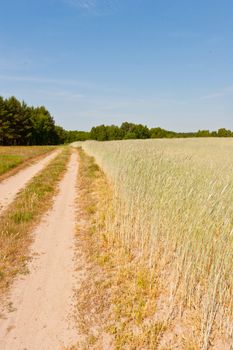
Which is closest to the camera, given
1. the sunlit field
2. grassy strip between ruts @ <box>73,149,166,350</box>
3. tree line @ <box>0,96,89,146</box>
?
the sunlit field

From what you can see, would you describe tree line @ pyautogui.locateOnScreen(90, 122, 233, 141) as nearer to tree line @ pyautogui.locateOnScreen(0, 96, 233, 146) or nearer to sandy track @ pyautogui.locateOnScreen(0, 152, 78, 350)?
tree line @ pyautogui.locateOnScreen(0, 96, 233, 146)

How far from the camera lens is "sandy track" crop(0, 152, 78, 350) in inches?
122

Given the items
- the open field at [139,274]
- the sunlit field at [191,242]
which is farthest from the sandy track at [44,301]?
the sunlit field at [191,242]

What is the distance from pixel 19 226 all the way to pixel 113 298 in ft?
11.8

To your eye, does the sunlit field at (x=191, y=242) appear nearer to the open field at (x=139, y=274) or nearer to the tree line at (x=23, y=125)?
the open field at (x=139, y=274)

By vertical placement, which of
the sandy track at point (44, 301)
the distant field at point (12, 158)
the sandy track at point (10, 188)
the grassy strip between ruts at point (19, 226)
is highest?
the distant field at point (12, 158)

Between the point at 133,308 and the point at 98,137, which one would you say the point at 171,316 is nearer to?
the point at 133,308

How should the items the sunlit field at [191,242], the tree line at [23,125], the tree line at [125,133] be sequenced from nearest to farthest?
the sunlit field at [191,242]
the tree line at [23,125]
the tree line at [125,133]

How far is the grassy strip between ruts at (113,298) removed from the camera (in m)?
3.02

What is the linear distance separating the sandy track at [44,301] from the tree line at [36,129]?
179 feet

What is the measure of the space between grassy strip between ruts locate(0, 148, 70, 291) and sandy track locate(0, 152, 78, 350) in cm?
21

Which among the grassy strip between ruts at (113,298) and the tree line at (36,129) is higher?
the tree line at (36,129)

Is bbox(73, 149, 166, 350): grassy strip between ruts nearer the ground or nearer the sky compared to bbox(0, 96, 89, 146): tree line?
nearer the ground

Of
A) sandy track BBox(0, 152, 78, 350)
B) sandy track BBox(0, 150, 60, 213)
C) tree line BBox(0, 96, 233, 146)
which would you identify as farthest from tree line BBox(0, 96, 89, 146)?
sandy track BBox(0, 152, 78, 350)
